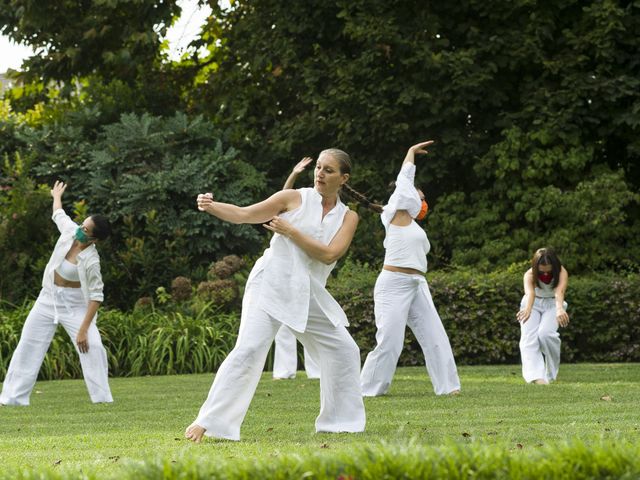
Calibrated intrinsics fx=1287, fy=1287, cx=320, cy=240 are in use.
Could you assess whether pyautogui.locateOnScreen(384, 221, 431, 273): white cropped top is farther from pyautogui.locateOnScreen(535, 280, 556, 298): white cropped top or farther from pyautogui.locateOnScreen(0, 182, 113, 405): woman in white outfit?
pyautogui.locateOnScreen(0, 182, 113, 405): woman in white outfit

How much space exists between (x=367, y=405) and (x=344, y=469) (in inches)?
247

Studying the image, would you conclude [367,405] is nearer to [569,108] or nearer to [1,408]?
[1,408]

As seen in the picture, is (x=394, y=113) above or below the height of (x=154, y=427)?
above

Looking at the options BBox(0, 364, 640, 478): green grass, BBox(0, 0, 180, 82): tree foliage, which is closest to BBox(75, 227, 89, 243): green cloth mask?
BBox(0, 364, 640, 478): green grass

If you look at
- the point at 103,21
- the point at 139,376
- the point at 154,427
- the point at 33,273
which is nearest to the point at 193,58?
the point at 103,21

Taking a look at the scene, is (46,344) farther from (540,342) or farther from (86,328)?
(540,342)

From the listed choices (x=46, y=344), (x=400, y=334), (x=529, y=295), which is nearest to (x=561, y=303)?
(x=529, y=295)

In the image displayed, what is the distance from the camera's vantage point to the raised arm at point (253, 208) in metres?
8.23

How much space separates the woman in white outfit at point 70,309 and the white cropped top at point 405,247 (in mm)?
2780

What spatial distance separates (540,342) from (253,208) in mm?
6767

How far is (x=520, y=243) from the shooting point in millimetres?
A: 21984

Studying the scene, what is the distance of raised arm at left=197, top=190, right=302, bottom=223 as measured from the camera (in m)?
8.23

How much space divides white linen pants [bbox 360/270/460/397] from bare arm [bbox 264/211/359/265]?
13.0 ft

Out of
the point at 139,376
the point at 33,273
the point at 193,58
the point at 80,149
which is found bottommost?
the point at 139,376
